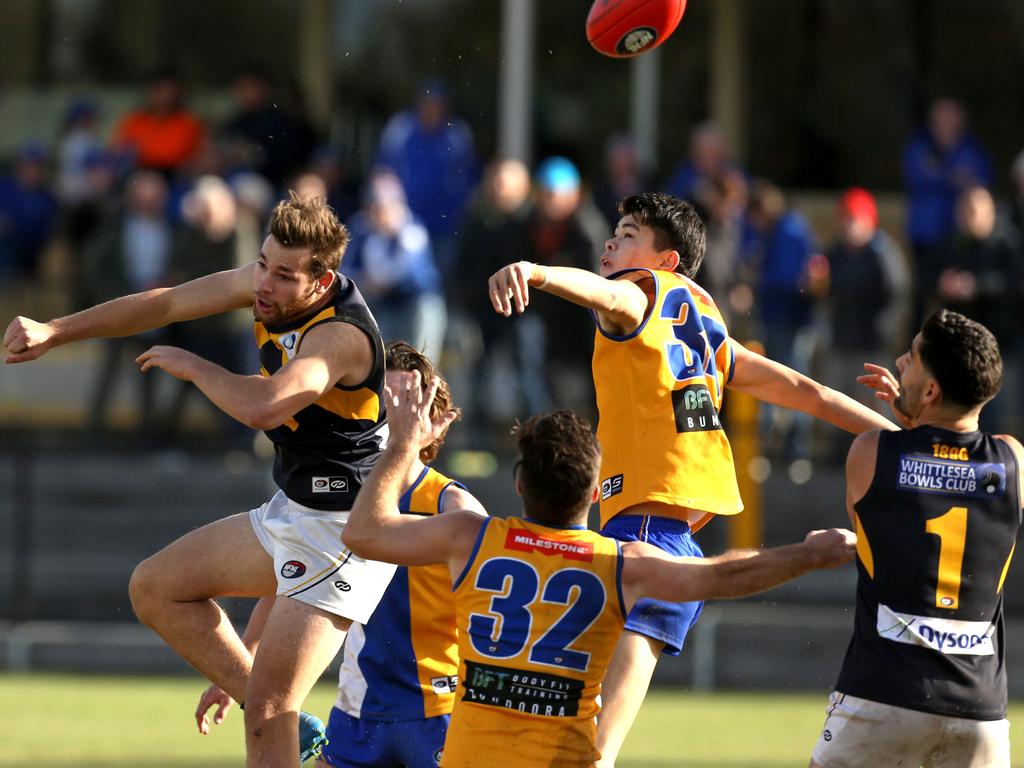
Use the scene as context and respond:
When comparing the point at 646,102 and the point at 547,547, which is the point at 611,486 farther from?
the point at 646,102

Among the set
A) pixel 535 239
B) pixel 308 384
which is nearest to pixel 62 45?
pixel 535 239

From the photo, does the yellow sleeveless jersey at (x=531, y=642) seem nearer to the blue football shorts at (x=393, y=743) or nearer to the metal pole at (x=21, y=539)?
the blue football shorts at (x=393, y=743)

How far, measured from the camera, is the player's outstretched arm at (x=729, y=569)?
4.97 m

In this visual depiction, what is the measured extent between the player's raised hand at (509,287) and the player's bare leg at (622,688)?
126 centimetres

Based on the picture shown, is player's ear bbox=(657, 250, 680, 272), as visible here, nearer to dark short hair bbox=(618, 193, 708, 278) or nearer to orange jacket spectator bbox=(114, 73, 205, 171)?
dark short hair bbox=(618, 193, 708, 278)

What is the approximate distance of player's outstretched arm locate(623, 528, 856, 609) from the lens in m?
4.97

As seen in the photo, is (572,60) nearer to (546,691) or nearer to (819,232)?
(819,232)

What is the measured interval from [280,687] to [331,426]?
3.09 feet

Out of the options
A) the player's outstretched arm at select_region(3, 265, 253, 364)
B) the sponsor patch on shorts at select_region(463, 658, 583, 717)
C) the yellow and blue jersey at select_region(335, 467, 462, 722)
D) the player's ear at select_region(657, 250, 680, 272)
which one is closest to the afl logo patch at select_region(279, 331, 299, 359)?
the player's outstretched arm at select_region(3, 265, 253, 364)

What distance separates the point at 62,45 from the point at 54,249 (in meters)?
2.86

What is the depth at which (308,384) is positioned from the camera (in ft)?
19.1

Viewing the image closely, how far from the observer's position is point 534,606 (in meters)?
5.00

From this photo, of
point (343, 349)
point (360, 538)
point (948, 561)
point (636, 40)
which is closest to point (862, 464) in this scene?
point (948, 561)

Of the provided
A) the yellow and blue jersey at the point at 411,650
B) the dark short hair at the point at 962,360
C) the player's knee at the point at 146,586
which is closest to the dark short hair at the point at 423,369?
the yellow and blue jersey at the point at 411,650
